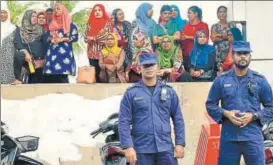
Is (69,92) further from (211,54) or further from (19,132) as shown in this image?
(211,54)

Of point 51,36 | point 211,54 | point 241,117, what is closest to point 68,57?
point 51,36

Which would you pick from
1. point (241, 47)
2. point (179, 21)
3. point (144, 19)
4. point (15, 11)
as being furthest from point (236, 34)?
point (15, 11)

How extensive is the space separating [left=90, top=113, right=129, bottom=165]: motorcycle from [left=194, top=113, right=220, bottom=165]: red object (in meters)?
0.93

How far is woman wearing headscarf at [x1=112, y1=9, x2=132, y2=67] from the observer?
24.2 ft

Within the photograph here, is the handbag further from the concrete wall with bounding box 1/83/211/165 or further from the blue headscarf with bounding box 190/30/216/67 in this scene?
the blue headscarf with bounding box 190/30/216/67

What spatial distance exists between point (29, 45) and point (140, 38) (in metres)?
1.42

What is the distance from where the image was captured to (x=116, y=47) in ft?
24.0

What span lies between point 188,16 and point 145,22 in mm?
563

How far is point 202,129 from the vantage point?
7207 millimetres

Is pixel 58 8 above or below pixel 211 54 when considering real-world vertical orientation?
above

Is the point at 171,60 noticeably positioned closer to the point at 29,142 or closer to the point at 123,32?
the point at 123,32

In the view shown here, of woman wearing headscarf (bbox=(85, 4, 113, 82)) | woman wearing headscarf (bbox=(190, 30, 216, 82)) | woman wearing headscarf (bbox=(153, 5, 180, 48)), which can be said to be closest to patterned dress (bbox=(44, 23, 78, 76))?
woman wearing headscarf (bbox=(85, 4, 113, 82))

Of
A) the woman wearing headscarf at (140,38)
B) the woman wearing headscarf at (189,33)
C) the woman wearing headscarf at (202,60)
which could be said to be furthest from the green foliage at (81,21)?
the woman wearing headscarf at (202,60)

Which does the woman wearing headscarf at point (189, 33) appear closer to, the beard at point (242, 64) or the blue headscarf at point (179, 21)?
the blue headscarf at point (179, 21)
